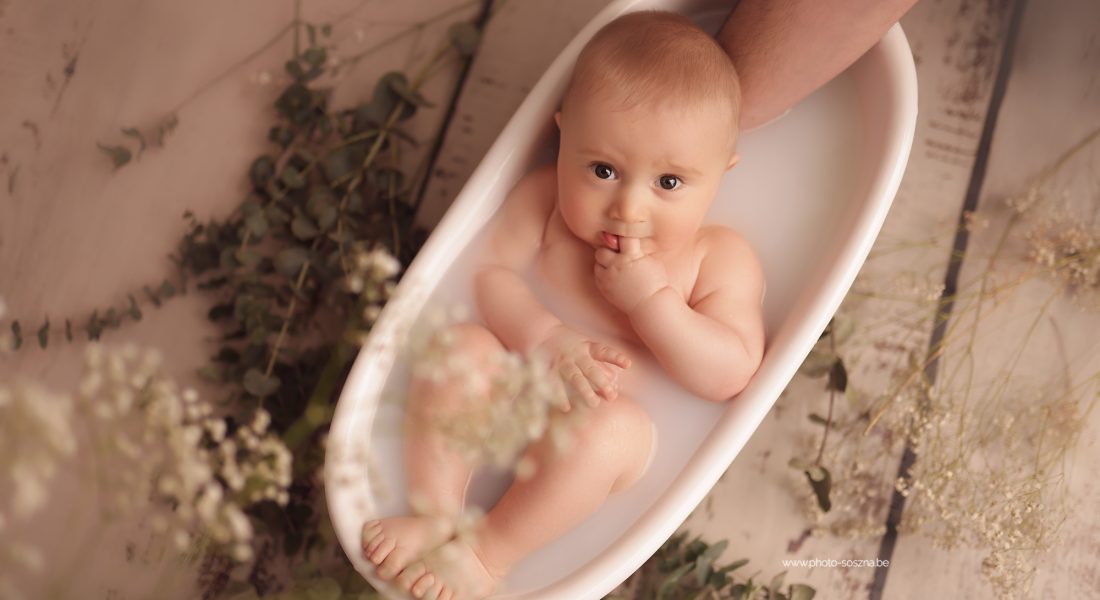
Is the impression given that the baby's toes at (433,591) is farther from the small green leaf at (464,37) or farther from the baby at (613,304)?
the small green leaf at (464,37)

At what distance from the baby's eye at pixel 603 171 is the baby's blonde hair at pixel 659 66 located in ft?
0.26

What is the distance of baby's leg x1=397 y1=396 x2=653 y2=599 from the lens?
1006mm

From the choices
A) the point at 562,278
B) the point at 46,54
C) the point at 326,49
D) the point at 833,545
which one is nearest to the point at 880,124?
the point at 562,278

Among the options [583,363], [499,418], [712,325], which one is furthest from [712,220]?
[499,418]

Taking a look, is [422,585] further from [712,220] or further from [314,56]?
[314,56]

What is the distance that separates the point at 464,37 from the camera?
143 cm

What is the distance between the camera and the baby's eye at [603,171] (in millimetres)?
1049

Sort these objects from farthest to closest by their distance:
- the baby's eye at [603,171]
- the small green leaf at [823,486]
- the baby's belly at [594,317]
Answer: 1. the small green leaf at [823,486]
2. the baby's belly at [594,317]
3. the baby's eye at [603,171]

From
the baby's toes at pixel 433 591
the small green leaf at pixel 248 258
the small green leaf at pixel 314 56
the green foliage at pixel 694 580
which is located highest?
the small green leaf at pixel 314 56

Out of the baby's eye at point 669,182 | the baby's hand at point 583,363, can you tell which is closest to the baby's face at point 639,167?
the baby's eye at point 669,182

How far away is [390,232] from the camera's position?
1369mm

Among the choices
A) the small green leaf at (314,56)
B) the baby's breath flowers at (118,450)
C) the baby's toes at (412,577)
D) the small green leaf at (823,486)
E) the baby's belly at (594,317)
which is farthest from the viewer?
the small green leaf at (314,56)

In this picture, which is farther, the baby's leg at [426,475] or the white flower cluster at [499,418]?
Answer: the baby's leg at [426,475]

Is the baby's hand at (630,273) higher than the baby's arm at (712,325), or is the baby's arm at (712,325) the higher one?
the baby's hand at (630,273)
